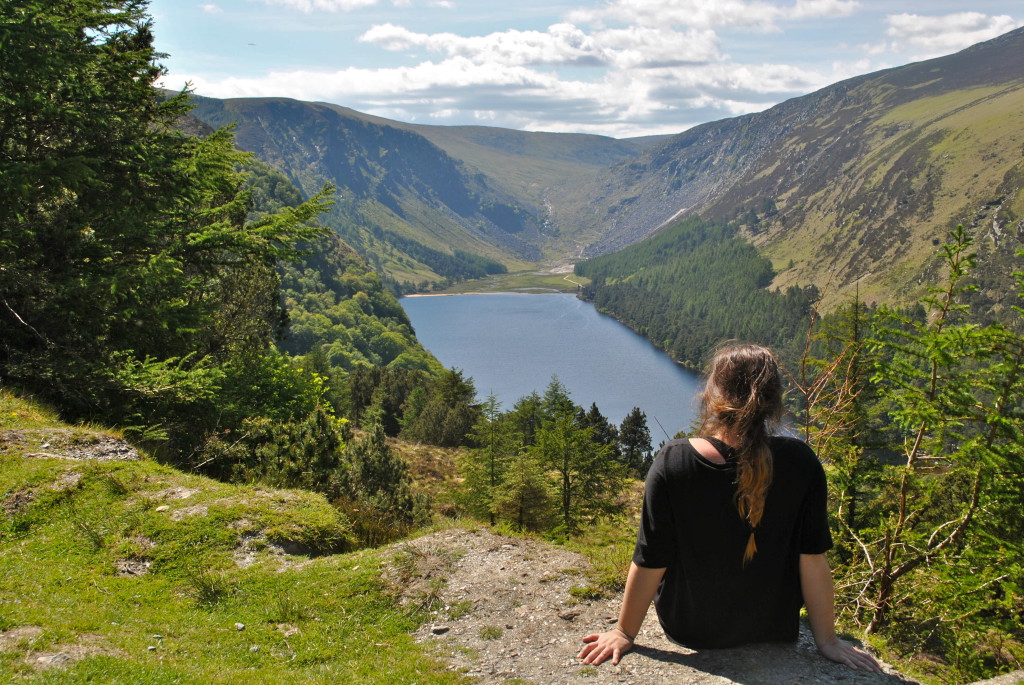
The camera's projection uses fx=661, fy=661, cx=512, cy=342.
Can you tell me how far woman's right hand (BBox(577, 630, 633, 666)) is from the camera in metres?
4.90

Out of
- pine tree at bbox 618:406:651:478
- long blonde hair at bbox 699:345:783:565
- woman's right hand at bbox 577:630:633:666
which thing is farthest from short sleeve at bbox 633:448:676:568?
pine tree at bbox 618:406:651:478

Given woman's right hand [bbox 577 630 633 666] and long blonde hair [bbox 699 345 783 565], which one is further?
woman's right hand [bbox 577 630 633 666]

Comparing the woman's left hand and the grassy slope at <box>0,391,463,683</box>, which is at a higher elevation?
the woman's left hand

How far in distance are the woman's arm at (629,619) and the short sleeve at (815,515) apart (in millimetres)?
976

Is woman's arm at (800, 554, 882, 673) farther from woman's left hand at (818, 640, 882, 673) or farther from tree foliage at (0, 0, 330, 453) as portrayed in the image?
tree foliage at (0, 0, 330, 453)

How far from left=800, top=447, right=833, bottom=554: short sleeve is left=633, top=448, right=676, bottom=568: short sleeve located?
2.86 ft

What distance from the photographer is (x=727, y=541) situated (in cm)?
432

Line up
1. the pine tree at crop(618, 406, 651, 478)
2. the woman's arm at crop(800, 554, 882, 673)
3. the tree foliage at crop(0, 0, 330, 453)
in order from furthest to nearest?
the pine tree at crop(618, 406, 651, 478) < the tree foliage at crop(0, 0, 330, 453) < the woman's arm at crop(800, 554, 882, 673)

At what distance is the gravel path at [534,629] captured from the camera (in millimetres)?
4676

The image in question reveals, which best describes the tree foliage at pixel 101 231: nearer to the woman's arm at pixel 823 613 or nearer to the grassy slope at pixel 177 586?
the grassy slope at pixel 177 586

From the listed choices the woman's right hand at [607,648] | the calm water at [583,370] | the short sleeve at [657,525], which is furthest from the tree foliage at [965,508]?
the calm water at [583,370]

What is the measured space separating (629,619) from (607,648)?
1.29 ft

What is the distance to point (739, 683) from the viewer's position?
4516 millimetres

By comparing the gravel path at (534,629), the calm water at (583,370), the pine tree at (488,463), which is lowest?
the calm water at (583,370)
